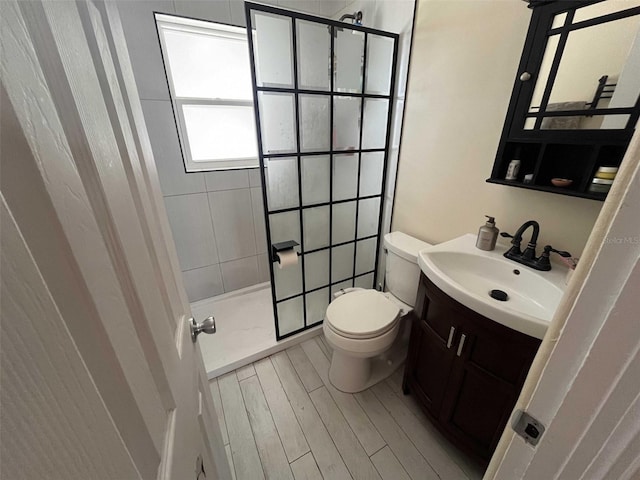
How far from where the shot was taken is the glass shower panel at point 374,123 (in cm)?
162

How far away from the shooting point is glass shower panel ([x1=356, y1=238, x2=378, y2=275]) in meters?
1.99

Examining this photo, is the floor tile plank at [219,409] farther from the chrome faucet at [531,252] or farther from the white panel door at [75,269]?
the chrome faucet at [531,252]

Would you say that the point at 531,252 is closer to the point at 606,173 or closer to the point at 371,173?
the point at 606,173

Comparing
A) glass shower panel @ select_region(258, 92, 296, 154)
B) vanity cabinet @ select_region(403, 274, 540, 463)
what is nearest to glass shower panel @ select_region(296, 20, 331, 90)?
glass shower panel @ select_region(258, 92, 296, 154)

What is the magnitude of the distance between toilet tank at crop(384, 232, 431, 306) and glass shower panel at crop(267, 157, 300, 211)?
669 mm

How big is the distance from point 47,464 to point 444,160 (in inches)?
65.7

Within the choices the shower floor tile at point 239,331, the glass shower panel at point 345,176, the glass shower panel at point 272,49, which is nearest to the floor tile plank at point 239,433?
the shower floor tile at point 239,331

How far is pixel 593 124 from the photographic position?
36.4 inches

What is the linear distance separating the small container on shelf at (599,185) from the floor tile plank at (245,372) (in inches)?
75.9

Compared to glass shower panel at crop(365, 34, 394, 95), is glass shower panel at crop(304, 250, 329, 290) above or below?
below

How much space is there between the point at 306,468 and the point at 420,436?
60 centimetres

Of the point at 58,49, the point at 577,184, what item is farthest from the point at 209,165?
the point at 577,184

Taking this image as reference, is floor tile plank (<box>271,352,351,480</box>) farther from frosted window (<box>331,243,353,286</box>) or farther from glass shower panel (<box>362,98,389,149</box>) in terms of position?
glass shower panel (<box>362,98,389,149</box>)

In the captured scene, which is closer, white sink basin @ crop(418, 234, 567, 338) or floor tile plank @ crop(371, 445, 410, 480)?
white sink basin @ crop(418, 234, 567, 338)
